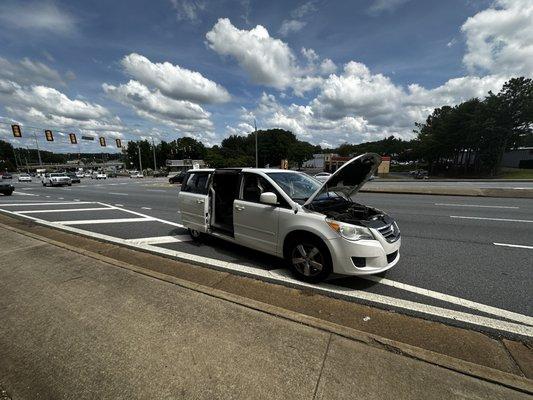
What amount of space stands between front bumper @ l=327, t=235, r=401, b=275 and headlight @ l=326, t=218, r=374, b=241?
0.06m

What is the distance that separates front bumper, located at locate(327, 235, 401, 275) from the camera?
3.46 meters

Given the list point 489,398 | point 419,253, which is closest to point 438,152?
point 419,253

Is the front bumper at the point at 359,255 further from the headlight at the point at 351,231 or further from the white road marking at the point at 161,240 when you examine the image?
the white road marking at the point at 161,240

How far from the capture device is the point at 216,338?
2646 millimetres

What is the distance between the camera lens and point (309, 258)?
3826 mm

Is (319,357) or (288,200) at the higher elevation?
(288,200)

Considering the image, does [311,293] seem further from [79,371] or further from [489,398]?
[79,371]

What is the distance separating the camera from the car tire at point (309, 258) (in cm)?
370

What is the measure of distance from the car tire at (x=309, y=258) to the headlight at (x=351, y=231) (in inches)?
12.4

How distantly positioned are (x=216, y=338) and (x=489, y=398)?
2.28 metres

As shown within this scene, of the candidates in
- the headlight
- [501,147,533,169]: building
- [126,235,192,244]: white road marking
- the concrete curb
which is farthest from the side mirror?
[501,147,533,169]: building

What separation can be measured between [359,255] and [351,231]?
329mm

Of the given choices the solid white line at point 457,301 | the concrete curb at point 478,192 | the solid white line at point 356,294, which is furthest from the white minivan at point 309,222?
the concrete curb at point 478,192

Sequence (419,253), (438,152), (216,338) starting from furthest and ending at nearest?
(438,152)
(419,253)
(216,338)
